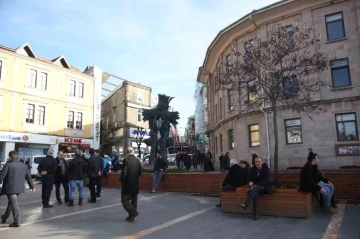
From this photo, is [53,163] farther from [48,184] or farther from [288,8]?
[288,8]

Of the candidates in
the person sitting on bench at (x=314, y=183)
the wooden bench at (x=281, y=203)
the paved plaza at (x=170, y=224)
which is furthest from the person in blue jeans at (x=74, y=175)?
the person sitting on bench at (x=314, y=183)

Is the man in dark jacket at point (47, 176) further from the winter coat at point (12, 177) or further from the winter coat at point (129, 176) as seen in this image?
the winter coat at point (129, 176)

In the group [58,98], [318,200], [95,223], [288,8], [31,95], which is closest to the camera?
[95,223]

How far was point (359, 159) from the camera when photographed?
17.0 m

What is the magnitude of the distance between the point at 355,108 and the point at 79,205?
1702 cm

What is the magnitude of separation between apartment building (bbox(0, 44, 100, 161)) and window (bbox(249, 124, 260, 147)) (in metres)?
19.0

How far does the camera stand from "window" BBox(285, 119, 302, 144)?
1936 centimetres

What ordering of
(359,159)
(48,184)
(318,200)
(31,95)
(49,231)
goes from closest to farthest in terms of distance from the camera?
(49,231) < (318,200) < (48,184) < (359,159) < (31,95)

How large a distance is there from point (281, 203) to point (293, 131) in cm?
1416

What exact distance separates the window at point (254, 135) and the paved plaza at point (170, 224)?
13854 millimetres

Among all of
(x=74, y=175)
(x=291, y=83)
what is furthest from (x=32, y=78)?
(x=291, y=83)

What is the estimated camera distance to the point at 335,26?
19234 millimetres

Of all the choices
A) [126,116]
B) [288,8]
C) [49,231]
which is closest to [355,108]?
[288,8]

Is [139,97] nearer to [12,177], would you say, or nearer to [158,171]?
[158,171]
